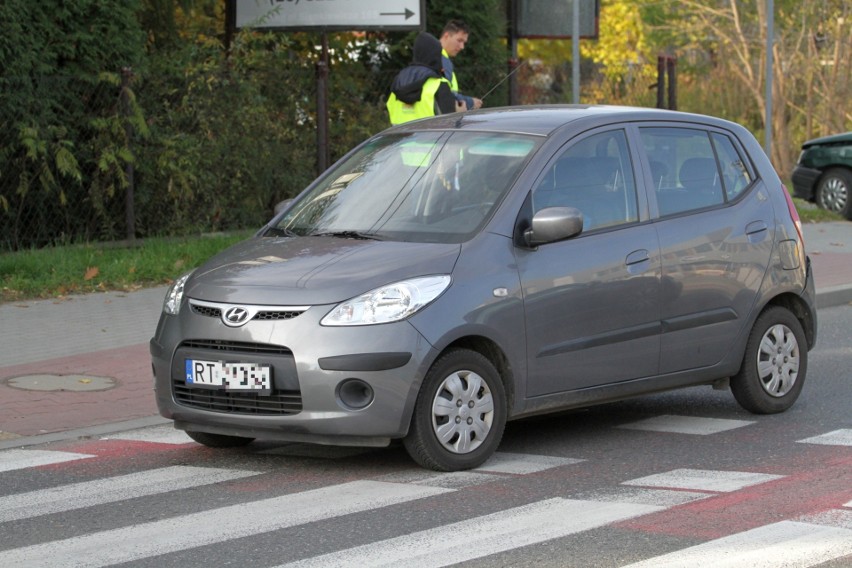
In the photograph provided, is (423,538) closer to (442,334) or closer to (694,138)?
(442,334)

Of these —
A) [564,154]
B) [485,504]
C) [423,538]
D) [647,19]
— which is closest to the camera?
[423,538]

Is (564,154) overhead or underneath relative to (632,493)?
overhead

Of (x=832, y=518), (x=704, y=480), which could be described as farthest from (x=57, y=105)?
(x=832, y=518)

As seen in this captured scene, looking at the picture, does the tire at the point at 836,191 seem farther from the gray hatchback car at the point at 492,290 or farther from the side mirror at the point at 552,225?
the side mirror at the point at 552,225

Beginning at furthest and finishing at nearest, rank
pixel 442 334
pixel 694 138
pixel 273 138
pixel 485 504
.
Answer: pixel 273 138 < pixel 694 138 < pixel 442 334 < pixel 485 504

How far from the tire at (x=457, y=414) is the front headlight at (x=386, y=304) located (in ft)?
0.92

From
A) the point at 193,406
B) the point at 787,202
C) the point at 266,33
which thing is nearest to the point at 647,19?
the point at 266,33

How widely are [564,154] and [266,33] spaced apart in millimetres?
10797

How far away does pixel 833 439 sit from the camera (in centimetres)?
798

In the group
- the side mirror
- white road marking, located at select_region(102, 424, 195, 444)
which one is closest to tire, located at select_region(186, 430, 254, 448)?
white road marking, located at select_region(102, 424, 195, 444)

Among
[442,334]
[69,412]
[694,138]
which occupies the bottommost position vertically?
[69,412]

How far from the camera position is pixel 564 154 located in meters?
7.84

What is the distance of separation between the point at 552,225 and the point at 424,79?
499 centimetres

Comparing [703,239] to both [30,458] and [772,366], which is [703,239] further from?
[30,458]
